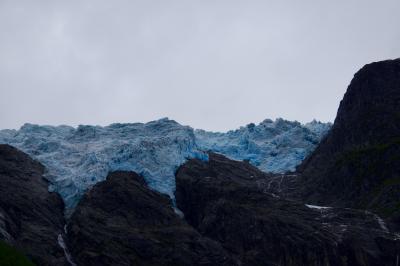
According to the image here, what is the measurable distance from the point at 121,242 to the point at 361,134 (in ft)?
238

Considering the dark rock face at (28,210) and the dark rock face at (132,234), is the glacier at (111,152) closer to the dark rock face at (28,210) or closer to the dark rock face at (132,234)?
the dark rock face at (28,210)

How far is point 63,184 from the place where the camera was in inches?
5369

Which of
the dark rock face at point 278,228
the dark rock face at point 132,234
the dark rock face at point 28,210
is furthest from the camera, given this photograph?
the dark rock face at point 132,234

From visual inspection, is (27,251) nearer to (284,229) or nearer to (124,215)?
(124,215)

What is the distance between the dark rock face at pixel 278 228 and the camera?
111m

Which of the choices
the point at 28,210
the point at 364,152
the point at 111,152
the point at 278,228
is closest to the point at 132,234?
the point at 28,210

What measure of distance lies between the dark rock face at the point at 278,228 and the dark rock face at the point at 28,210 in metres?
31.0

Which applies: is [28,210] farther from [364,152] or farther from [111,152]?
[364,152]

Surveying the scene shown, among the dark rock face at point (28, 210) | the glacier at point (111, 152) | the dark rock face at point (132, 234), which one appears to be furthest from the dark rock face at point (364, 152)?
the dark rock face at point (28, 210)

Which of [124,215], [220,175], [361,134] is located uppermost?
[361,134]

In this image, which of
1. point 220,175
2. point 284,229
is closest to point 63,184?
point 220,175

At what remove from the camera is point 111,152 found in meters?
148

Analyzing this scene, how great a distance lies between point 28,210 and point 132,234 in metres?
21.2

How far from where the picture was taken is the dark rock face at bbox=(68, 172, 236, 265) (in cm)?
11112
